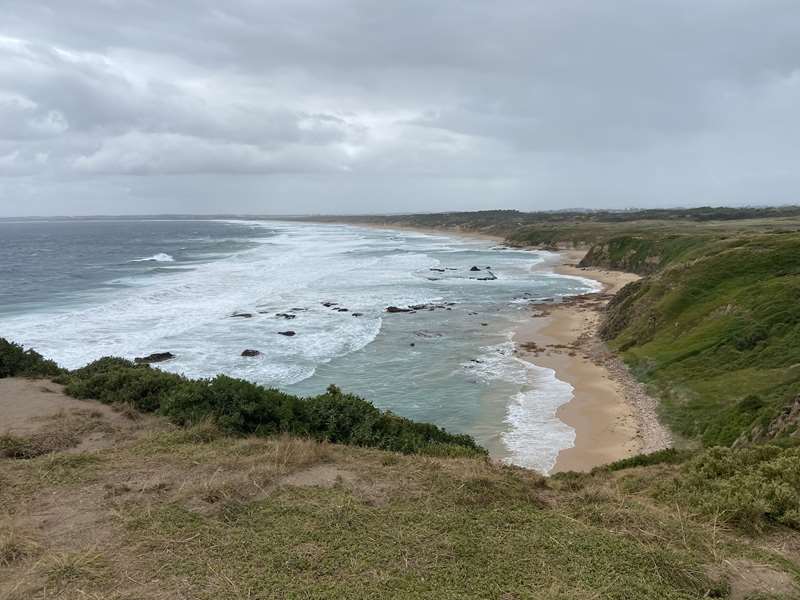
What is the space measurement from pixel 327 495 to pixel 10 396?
10.5 meters

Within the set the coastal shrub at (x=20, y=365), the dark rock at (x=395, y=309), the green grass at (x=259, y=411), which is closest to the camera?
the green grass at (x=259, y=411)

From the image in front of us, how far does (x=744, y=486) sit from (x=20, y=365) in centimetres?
1794

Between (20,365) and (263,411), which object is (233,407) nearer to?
(263,411)

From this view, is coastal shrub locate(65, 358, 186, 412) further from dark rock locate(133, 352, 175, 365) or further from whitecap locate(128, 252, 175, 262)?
whitecap locate(128, 252, 175, 262)

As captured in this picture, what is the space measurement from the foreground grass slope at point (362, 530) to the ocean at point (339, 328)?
785 centimetres

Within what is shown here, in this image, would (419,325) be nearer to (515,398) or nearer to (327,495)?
(515,398)

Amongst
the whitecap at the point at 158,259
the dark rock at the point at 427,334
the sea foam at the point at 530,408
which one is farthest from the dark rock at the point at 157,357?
the whitecap at the point at 158,259

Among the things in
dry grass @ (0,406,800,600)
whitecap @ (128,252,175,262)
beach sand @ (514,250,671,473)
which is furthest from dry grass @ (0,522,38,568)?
whitecap @ (128,252,175,262)

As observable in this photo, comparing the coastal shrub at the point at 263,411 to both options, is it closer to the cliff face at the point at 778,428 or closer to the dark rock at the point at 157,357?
the cliff face at the point at 778,428

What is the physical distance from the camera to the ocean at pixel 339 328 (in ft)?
67.7

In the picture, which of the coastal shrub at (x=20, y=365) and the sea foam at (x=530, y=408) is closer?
the coastal shrub at (x=20, y=365)

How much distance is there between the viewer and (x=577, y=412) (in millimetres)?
19297

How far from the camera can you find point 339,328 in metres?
33.9

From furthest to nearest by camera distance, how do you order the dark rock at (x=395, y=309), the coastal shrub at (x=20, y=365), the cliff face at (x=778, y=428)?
1. the dark rock at (x=395, y=309)
2. the coastal shrub at (x=20, y=365)
3. the cliff face at (x=778, y=428)
